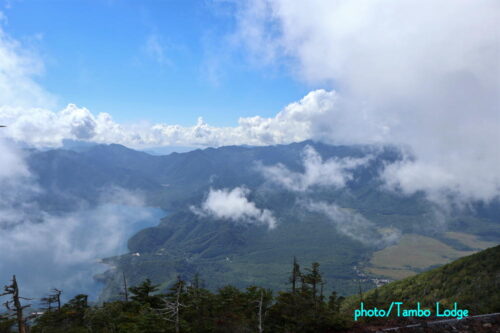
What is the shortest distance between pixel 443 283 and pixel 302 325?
3023cm

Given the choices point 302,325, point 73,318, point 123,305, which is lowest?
point 73,318

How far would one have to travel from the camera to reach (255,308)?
2767 centimetres

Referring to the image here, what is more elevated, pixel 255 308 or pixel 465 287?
pixel 465 287

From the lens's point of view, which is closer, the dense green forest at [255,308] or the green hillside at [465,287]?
the dense green forest at [255,308]

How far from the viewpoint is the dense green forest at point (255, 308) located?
19.6 meters

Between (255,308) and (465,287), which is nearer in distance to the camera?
(255,308)

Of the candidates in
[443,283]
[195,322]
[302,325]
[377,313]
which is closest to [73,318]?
[195,322]

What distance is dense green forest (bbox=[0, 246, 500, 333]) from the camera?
1962cm

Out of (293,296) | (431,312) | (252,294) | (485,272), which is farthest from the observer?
(485,272)

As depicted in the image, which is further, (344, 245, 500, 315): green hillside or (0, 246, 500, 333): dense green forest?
(344, 245, 500, 315): green hillside

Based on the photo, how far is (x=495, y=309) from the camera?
62.7ft

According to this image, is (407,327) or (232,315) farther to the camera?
(232,315)

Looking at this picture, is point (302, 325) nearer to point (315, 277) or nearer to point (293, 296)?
point (293, 296)

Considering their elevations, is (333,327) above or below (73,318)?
above
